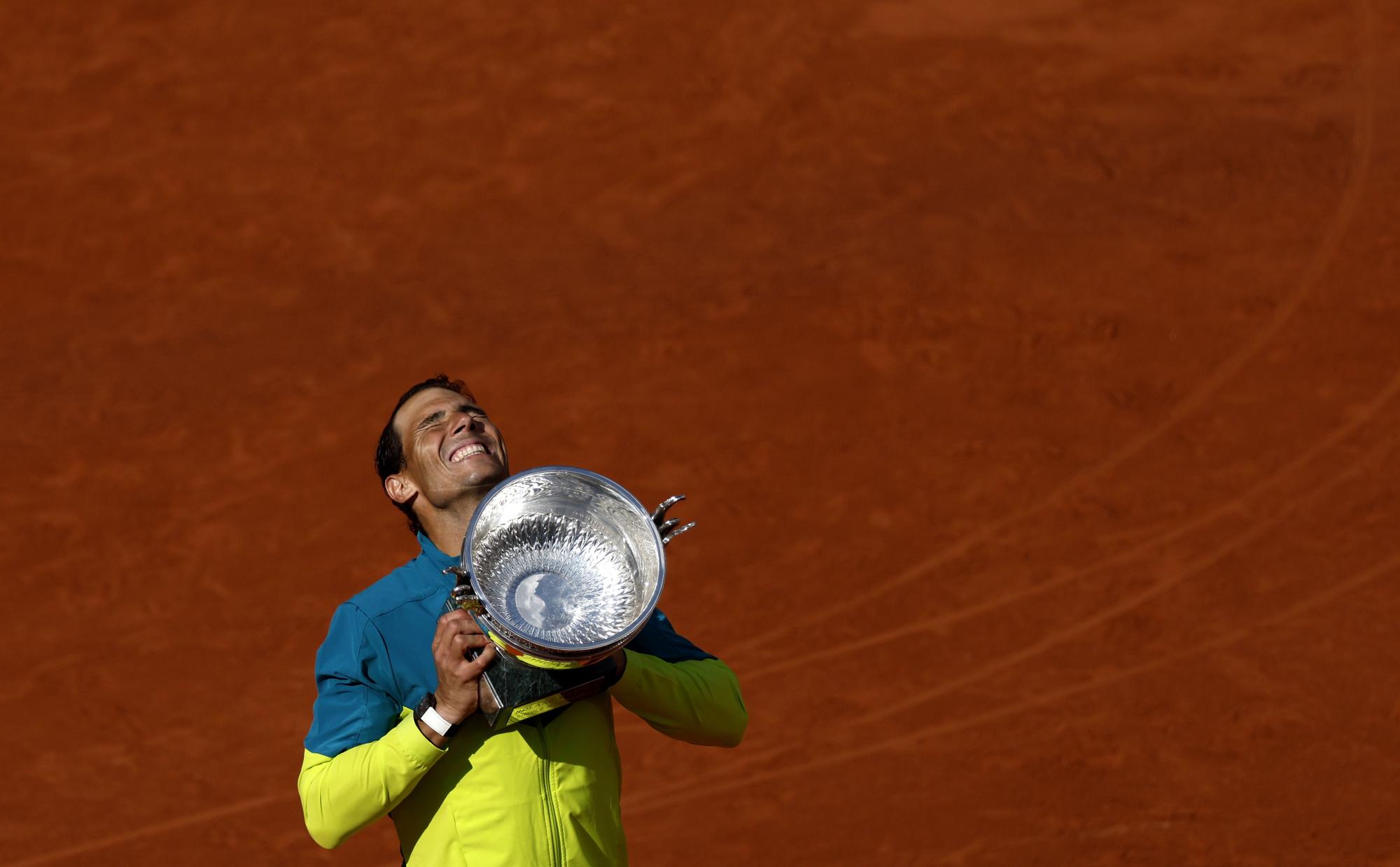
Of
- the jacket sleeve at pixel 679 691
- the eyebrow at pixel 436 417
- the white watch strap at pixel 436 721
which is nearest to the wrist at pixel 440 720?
the white watch strap at pixel 436 721

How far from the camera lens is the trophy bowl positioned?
9.23ft

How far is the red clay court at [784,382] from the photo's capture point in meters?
7.31

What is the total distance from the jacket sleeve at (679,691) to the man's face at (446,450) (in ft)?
1.60

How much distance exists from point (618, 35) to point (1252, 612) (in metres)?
A: 5.39

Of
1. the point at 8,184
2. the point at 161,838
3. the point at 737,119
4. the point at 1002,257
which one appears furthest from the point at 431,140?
the point at 161,838

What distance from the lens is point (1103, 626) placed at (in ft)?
25.1

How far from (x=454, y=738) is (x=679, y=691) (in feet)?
1.49

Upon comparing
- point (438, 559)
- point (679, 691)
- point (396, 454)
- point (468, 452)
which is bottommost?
point (679, 691)

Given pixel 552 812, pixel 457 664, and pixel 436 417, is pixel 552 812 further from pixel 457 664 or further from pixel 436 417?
pixel 436 417

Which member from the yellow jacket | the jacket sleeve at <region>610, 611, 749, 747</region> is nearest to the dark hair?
the yellow jacket

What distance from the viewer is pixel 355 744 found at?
9.89ft

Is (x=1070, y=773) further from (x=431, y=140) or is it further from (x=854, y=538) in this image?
(x=431, y=140)

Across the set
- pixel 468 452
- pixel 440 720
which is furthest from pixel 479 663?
pixel 468 452

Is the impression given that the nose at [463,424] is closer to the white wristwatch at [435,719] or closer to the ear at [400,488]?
the ear at [400,488]
